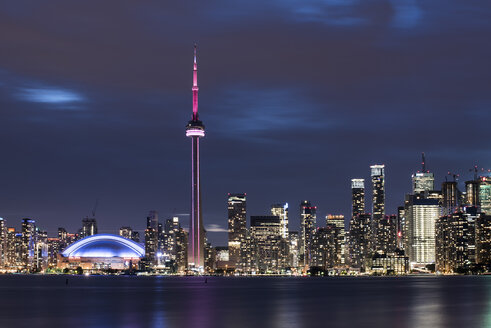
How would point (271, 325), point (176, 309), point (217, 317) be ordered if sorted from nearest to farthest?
point (271, 325) → point (217, 317) → point (176, 309)

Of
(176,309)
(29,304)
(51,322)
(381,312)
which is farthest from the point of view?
(29,304)

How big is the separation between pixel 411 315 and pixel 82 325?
4156cm

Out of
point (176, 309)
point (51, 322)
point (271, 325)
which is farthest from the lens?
point (176, 309)

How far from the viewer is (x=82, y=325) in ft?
298

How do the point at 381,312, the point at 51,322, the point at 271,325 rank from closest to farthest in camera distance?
1. the point at 271,325
2. the point at 51,322
3. the point at 381,312

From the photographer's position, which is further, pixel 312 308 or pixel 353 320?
pixel 312 308

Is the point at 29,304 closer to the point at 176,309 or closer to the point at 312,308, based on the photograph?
the point at 176,309

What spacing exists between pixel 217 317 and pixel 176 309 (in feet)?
58.6

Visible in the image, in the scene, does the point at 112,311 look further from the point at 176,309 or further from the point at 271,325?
the point at 271,325

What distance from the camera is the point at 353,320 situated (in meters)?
97.4

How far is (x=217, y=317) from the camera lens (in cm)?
10231

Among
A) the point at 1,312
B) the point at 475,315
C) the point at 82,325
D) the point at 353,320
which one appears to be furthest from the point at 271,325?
the point at 1,312

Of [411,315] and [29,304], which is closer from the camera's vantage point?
[411,315]

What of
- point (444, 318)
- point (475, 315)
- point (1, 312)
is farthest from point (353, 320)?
point (1, 312)
